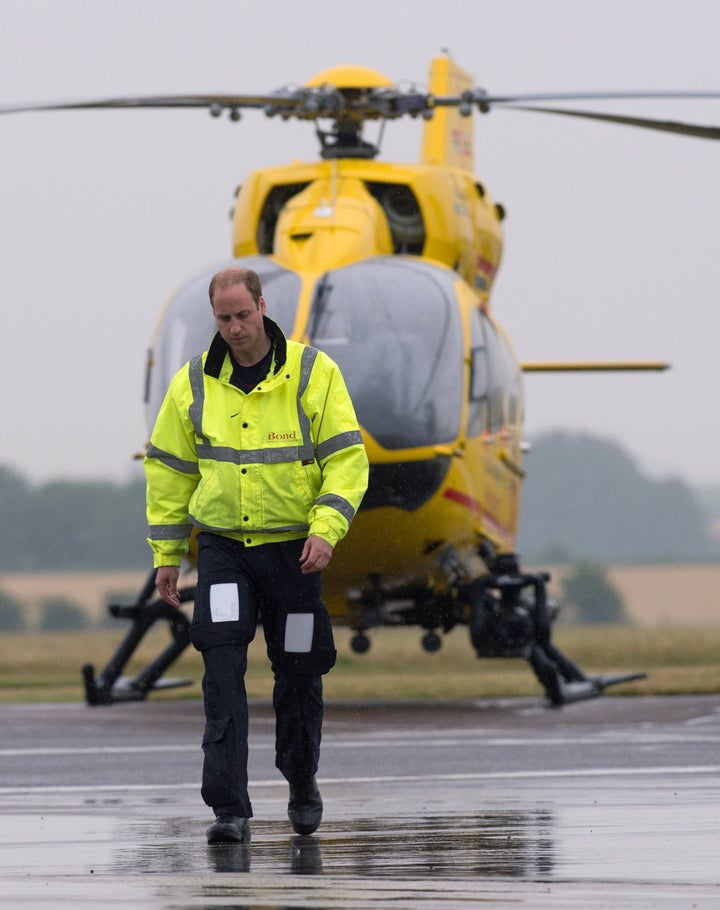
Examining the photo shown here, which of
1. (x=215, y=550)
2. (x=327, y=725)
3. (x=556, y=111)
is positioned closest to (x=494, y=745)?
(x=327, y=725)

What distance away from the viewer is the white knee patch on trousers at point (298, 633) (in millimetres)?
6254

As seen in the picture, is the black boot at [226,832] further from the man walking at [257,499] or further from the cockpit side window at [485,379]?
the cockpit side window at [485,379]

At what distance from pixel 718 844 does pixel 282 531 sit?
1613mm

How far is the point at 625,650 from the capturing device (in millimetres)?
25750

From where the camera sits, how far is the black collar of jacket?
631 cm

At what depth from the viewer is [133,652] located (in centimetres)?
1638

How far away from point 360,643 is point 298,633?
10.1 metres

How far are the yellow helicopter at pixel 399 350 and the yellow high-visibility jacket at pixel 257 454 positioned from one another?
7.57 meters

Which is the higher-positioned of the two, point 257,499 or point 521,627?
point 257,499

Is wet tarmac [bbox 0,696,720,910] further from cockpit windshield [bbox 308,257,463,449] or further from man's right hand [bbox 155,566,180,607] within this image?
cockpit windshield [bbox 308,257,463,449]

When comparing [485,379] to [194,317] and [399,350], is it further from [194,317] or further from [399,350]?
[194,317]

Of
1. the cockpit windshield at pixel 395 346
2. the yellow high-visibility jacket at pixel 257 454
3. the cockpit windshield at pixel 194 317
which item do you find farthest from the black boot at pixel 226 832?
the cockpit windshield at pixel 194 317

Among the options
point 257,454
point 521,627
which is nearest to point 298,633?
point 257,454

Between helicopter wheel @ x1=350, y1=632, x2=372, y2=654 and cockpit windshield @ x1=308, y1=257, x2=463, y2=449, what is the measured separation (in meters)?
2.47
